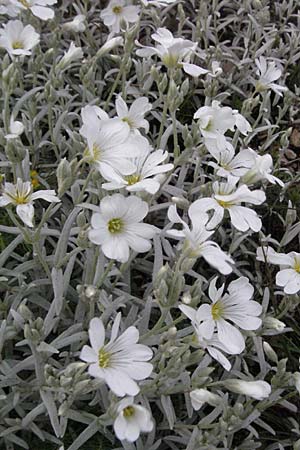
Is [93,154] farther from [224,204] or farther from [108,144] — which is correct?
[224,204]

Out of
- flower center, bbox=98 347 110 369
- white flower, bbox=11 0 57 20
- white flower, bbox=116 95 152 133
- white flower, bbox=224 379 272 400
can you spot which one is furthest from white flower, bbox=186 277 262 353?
white flower, bbox=11 0 57 20

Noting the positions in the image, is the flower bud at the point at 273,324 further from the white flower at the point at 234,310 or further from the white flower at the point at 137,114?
the white flower at the point at 137,114

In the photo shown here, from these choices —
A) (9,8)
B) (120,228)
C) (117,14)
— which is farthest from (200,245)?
(117,14)

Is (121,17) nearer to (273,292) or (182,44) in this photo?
(182,44)

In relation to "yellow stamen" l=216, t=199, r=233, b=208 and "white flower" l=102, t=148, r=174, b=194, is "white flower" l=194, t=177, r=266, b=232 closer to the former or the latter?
"yellow stamen" l=216, t=199, r=233, b=208

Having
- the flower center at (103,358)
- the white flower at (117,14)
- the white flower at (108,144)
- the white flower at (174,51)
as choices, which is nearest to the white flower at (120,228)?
the white flower at (108,144)

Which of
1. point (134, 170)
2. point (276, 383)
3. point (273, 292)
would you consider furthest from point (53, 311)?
point (273, 292)

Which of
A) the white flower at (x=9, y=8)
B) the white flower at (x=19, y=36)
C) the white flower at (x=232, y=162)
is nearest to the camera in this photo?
the white flower at (x=232, y=162)
